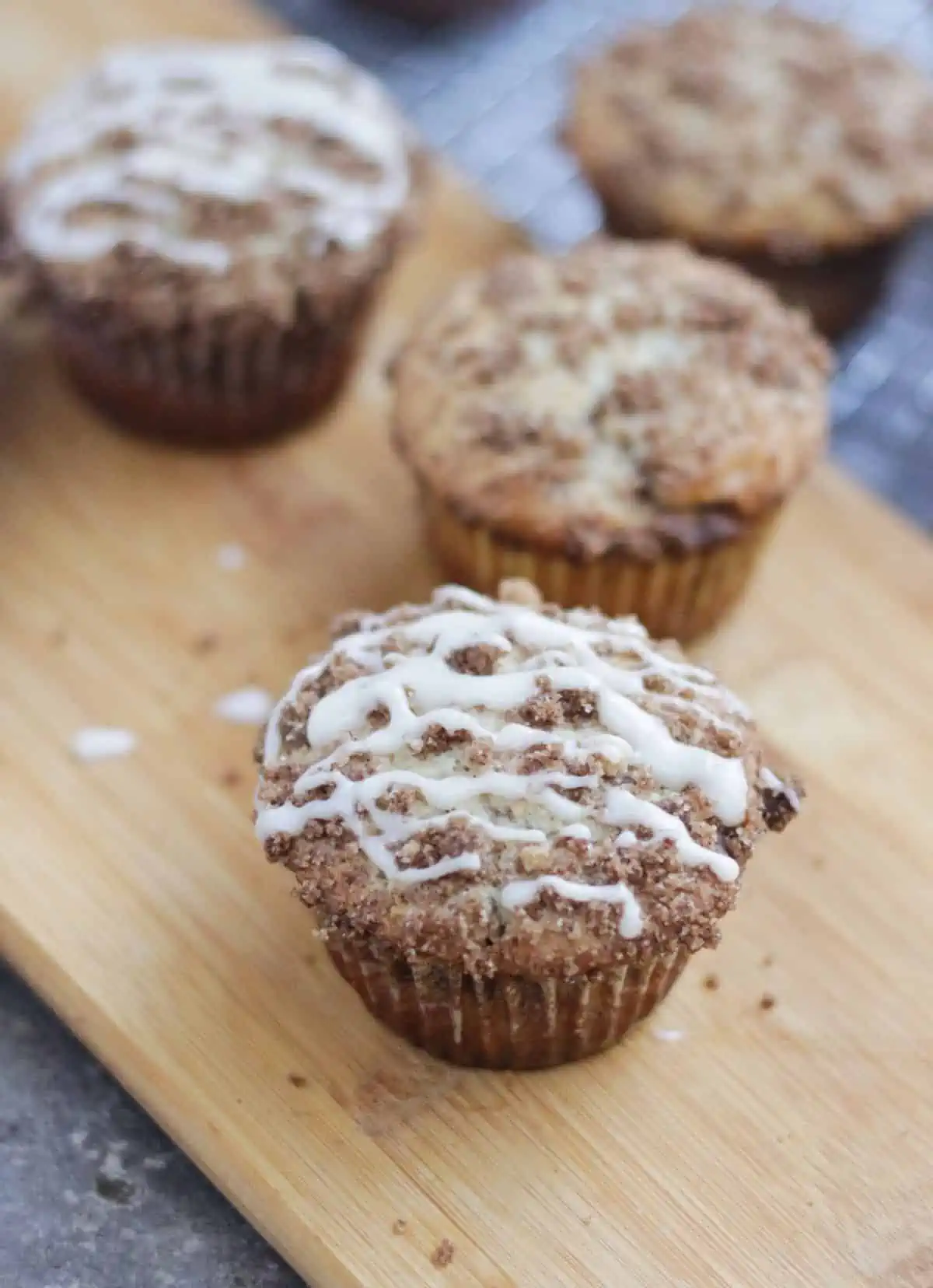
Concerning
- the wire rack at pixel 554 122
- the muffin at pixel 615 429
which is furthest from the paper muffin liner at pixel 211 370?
the wire rack at pixel 554 122

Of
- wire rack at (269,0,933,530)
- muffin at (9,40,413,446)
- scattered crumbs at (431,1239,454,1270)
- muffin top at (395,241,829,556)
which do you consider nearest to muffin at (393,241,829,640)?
muffin top at (395,241,829,556)

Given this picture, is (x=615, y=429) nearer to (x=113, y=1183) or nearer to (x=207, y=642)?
(x=207, y=642)

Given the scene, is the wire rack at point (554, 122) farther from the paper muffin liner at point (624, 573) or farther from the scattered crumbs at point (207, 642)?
the scattered crumbs at point (207, 642)

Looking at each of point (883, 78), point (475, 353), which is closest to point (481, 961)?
point (475, 353)

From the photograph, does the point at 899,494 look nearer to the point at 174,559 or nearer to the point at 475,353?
the point at 475,353

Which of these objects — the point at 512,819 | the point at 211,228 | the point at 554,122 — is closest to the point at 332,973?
the point at 512,819
